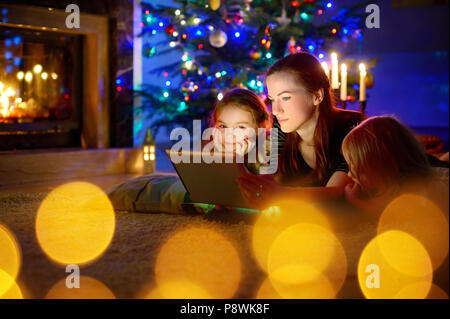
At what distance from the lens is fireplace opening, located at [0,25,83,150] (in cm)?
344

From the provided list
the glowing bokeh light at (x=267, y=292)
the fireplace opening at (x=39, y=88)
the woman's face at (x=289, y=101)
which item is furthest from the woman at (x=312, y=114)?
the fireplace opening at (x=39, y=88)

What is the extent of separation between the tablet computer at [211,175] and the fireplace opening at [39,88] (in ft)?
6.40

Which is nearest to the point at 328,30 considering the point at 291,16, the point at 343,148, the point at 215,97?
the point at 291,16

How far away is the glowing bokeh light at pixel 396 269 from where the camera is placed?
1186 millimetres

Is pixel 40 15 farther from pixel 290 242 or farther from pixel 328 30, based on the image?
pixel 290 242

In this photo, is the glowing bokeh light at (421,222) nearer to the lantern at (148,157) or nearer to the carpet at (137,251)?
the carpet at (137,251)

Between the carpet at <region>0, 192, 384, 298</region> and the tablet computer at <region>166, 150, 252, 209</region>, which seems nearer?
the carpet at <region>0, 192, 384, 298</region>

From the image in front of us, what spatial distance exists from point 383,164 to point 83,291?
3.01 feet

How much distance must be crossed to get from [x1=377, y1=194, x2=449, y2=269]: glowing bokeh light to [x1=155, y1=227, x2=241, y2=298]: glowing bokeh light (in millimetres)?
466

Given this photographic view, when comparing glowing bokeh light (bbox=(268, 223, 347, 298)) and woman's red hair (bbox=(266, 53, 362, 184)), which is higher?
woman's red hair (bbox=(266, 53, 362, 184))

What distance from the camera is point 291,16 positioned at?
412 centimetres

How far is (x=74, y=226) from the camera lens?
1.93m

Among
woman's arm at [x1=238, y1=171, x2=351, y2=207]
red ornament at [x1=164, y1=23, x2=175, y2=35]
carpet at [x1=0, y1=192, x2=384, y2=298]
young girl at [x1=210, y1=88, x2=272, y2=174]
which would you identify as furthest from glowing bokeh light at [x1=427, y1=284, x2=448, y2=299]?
red ornament at [x1=164, y1=23, x2=175, y2=35]

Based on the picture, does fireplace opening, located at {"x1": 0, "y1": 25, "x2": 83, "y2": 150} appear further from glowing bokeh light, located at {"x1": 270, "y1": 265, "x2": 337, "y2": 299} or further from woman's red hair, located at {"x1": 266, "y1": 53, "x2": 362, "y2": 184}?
glowing bokeh light, located at {"x1": 270, "y1": 265, "x2": 337, "y2": 299}
